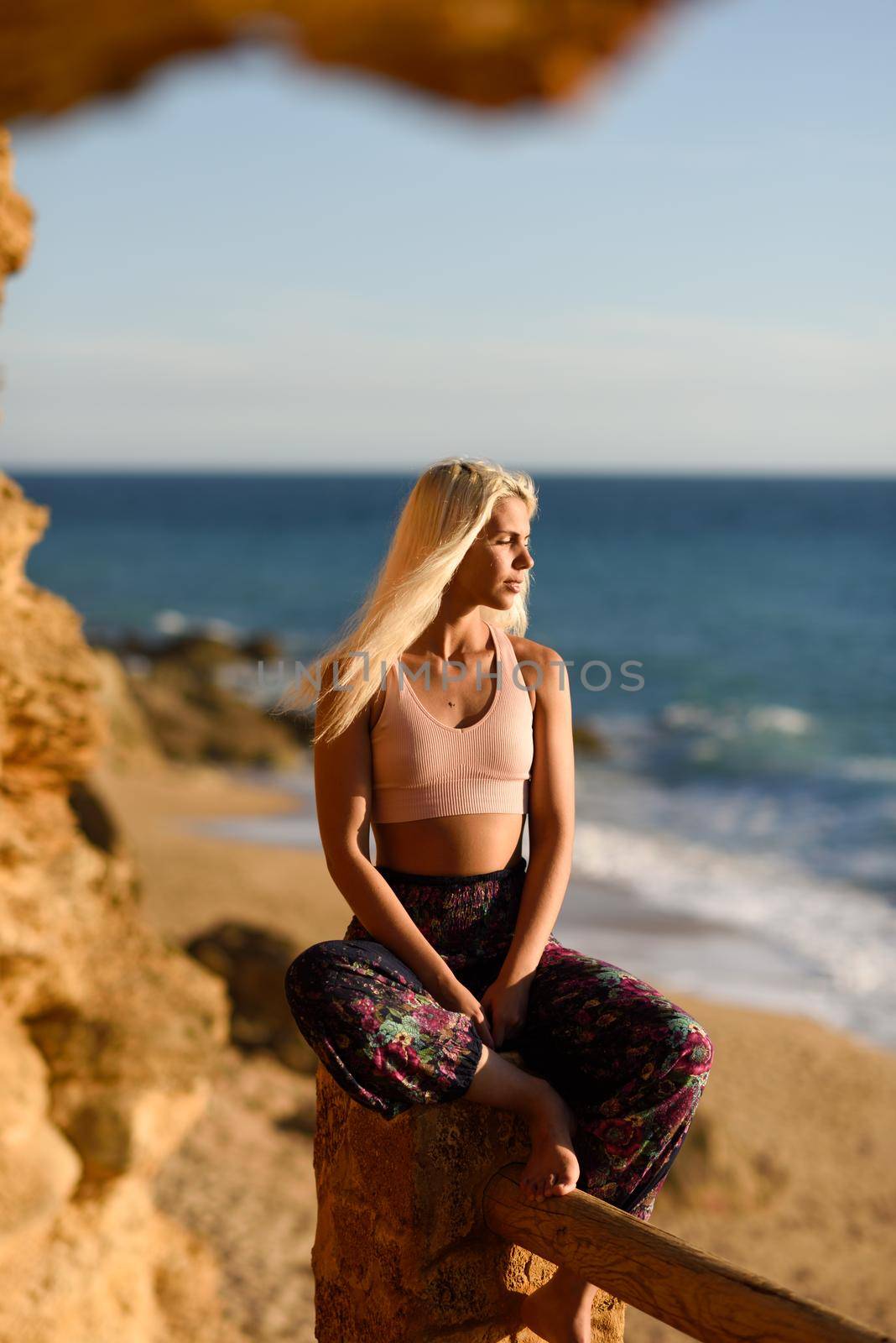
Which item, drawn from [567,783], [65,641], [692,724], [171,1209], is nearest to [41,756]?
[65,641]

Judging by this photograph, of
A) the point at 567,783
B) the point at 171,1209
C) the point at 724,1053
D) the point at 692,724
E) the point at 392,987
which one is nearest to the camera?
the point at 392,987

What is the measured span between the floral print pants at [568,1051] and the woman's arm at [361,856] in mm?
40

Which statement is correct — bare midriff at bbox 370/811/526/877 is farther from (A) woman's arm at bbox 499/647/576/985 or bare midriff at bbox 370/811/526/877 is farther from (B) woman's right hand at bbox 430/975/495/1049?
(B) woman's right hand at bbox 430/975/495/1049

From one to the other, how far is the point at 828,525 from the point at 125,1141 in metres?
80.1

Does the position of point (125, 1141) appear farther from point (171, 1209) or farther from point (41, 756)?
point (171, 1209)

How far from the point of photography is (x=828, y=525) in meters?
80.2

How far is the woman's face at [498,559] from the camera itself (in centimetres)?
318

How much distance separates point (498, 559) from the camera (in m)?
3.18

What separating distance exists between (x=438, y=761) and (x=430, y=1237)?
1.02 m

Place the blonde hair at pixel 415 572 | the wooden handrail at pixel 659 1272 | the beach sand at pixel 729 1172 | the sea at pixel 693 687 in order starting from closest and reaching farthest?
1. the wooden handrail at pixel 659 1272
2. the blonde hair at pixel 415 572
3. the beach sand at pixel 729 1172
4. the sea at pixel 693 687

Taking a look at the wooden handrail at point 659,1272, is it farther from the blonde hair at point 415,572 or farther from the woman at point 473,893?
the blonde hair at point 415,572

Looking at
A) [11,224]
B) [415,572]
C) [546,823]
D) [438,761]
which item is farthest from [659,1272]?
[11,224]

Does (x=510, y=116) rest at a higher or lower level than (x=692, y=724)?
higher

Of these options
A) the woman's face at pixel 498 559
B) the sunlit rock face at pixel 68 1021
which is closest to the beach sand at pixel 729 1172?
the sunlit rock face at pixel 68 1021
